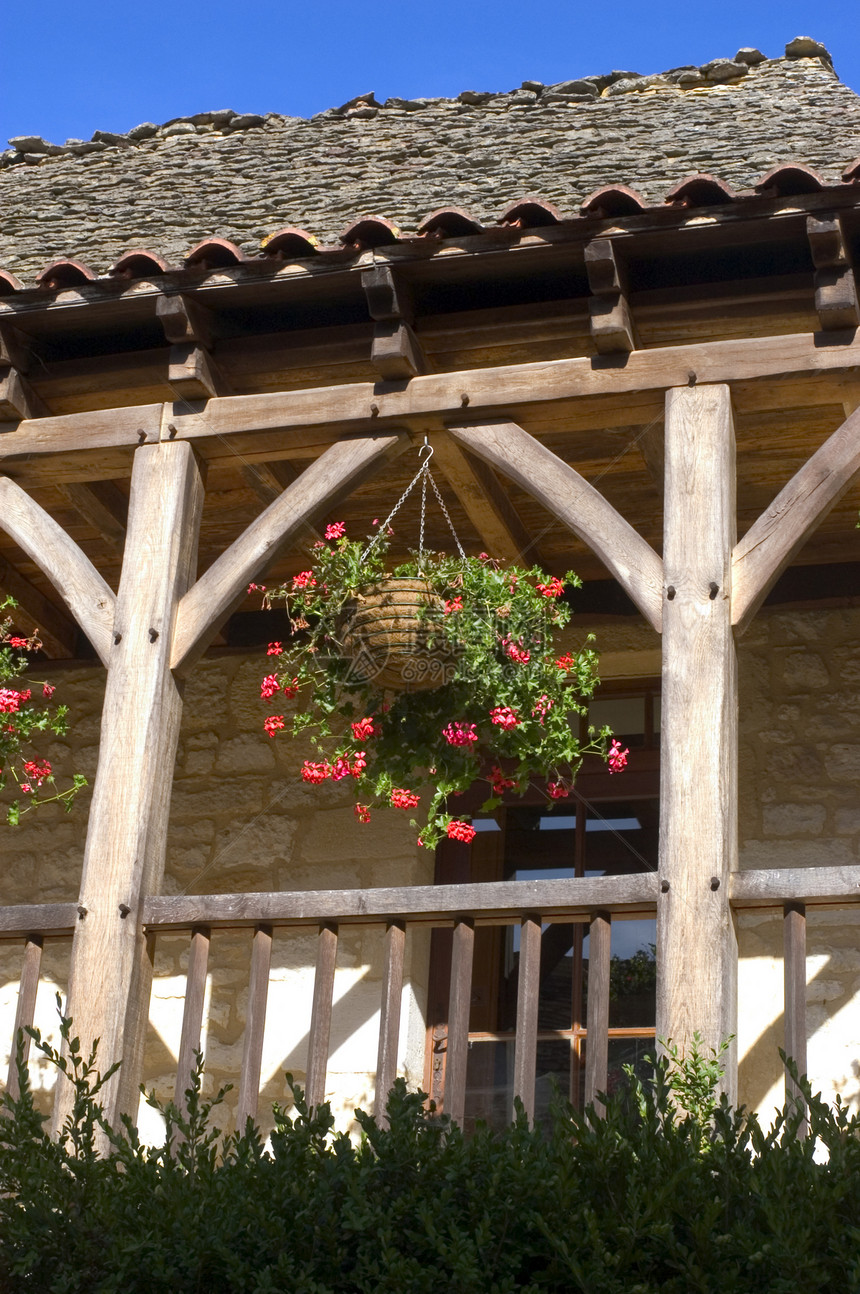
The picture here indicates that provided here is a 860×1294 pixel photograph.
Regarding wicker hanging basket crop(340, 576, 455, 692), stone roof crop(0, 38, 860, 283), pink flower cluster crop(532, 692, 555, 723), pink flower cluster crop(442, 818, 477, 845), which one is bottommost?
pink flower cluster crop(442, 818, 477, 845)

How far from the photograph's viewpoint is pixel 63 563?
16.0ft

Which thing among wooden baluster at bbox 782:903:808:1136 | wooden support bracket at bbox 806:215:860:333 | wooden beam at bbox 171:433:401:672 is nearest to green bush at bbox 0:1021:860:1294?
wooden baluster at bbox 782:903:808:1136

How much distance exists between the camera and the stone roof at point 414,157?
18.0ft

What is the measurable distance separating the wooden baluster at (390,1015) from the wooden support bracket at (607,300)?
181 cm

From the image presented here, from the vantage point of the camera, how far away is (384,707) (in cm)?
488

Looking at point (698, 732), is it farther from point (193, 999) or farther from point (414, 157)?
point (414, 157)

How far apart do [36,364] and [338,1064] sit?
2646mm

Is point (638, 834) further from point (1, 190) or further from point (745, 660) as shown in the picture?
point (1, 190)

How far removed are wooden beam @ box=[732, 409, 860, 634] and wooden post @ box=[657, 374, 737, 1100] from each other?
5 centimetres

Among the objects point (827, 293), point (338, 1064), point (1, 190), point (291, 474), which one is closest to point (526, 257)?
point (827, 293)

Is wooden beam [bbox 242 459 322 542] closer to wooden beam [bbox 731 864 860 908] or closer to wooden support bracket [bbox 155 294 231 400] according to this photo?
wooden support bracket [bbox 155 294 231 400]

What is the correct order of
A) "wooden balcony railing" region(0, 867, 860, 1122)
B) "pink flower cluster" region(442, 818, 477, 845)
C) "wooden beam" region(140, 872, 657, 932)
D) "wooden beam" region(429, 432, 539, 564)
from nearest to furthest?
1. "wooden balcony railing" region(0, 867, 860, 1122)
2. "wooden beam" region(140, 872, 657, 932)
3. "pink flower cluster" region(442, 818, 477, 845)
4. "wooden beam" region(429, 432, 539, 564)

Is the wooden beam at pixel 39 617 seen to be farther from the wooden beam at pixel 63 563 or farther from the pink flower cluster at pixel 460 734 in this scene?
the pink flower cluster at pixel 460 734

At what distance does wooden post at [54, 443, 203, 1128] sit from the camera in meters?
4.28
